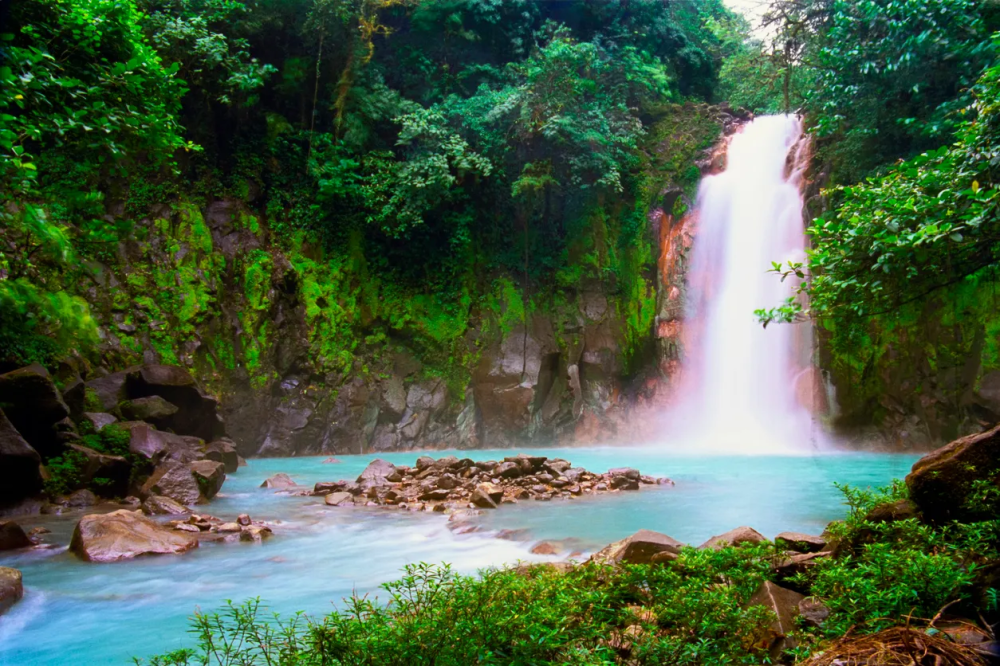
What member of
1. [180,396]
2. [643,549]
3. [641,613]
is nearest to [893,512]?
[643,549]

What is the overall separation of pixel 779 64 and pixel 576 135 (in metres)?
5.13

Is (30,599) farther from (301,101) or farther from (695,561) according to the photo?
(301,101)

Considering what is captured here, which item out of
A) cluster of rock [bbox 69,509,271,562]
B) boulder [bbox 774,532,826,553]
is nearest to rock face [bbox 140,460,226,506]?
cluster of rock [bbox 69,509,271,562]

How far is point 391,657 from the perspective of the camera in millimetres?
2467

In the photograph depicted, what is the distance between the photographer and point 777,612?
312 centimetres

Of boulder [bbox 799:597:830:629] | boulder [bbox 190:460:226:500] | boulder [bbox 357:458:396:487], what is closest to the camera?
boulder [bbox 799:597:830:629]

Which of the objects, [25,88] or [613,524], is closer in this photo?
[25,88]

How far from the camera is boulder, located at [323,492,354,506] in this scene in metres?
8.73

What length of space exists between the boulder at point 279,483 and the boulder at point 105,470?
7.21ft

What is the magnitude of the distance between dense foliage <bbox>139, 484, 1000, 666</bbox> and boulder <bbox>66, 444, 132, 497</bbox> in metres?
5.86

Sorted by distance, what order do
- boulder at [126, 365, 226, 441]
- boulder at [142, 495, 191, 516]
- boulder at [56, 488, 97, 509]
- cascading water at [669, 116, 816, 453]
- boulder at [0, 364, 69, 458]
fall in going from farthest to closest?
1. cascading water at [669, 116, 816, 453]
2. boulder at [126, 365, 226, 441]
3. boulder at [56, 488, 97, 509]
4. boulder at [142, 495, 191, 516]
5. boulder at [0, 364, 69, 458]

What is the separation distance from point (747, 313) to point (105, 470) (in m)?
15.2

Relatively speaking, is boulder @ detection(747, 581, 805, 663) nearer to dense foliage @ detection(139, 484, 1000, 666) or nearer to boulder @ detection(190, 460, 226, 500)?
dense foliage @ detection(139, 484, 1000, 666)

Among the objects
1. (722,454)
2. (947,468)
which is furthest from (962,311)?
(947,468)
